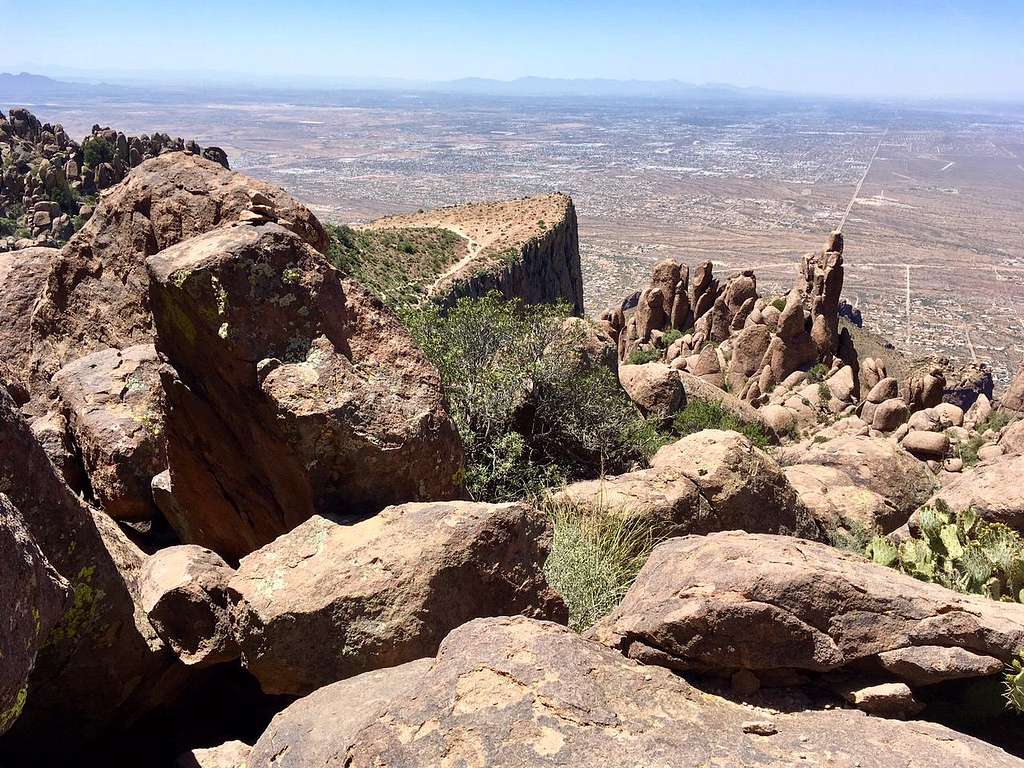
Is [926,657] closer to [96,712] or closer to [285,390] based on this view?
[285,390]

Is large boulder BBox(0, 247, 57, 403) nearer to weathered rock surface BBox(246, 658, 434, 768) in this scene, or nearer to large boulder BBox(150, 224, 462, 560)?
large boulder BBox(150, 224, 462, 560)

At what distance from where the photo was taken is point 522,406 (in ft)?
38.9

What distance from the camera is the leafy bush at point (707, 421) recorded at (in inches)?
802

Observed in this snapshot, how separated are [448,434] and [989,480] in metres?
9.25

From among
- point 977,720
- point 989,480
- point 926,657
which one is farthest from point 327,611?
point 989,480

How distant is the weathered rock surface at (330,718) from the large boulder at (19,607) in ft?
5.08

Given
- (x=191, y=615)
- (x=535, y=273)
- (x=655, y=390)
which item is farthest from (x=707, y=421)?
(x=535, y=273)

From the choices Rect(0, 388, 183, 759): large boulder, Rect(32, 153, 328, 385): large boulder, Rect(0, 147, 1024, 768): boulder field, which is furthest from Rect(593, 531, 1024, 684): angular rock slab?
Rect(32, 153, 328, 385): large boulder

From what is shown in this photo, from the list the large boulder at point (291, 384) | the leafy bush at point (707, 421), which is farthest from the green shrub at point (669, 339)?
the large boulder at point (291, 384)

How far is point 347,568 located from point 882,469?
11.8 meters

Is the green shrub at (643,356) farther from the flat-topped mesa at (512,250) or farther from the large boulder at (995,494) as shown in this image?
the large boulder at (995,494)

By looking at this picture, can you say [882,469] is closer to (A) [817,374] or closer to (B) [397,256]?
(A) [817,374]

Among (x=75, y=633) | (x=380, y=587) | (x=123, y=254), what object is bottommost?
(x=75, y=633)

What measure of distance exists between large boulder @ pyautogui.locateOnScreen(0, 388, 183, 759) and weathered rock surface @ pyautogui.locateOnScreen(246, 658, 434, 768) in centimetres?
184
